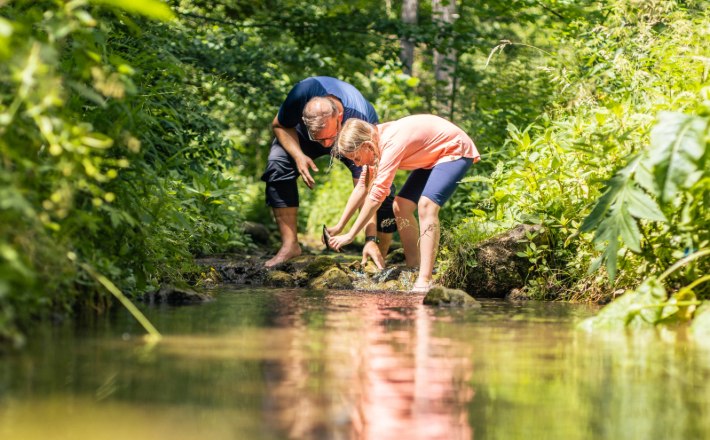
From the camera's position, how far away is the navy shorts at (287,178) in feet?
28.0

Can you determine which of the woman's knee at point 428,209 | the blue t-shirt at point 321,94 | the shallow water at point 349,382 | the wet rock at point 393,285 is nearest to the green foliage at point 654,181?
the shallow water at point 349,382

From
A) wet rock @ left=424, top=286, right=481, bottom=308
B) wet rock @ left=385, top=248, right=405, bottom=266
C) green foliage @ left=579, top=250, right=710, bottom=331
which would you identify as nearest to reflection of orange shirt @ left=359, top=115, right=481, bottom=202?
wet rock @ left=424, top=286, right=481, bottom=308

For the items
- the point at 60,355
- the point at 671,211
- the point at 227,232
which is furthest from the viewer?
the point at 227,232

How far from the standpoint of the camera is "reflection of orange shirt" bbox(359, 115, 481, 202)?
6785mm

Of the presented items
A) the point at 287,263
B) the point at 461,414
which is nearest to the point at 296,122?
the point at 287,263

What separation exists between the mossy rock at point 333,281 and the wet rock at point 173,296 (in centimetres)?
175

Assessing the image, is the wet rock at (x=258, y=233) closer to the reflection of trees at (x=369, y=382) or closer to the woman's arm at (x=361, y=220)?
the woman's arm at (x=361, y=220)

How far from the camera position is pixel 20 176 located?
11.1 feet

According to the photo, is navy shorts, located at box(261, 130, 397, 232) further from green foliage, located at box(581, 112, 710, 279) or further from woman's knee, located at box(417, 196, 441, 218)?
green foliage, located at box(581, 112, 710, 279)

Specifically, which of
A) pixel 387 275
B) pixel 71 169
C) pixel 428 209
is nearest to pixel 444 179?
pixel 428 209

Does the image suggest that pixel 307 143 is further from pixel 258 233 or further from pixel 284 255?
pixel 258 233

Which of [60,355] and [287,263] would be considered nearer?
[60,355]

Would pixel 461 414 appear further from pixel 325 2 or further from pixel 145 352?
pixel 325 2

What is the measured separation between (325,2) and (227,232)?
10.2 meters
